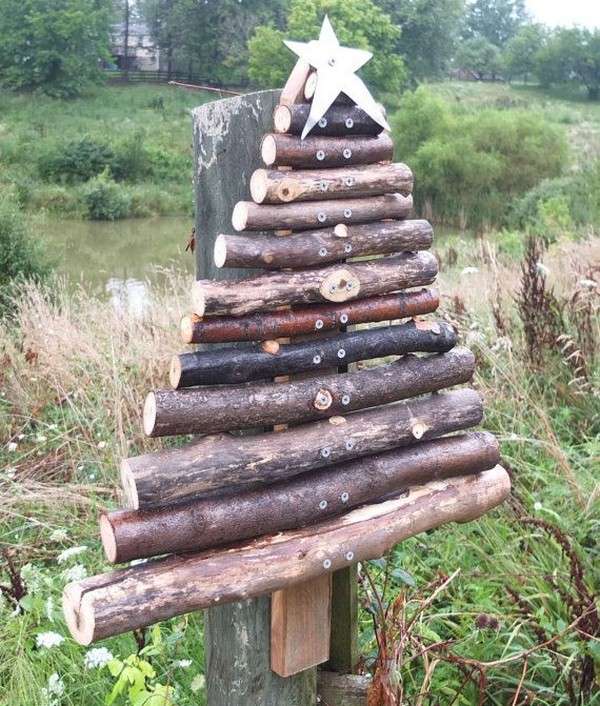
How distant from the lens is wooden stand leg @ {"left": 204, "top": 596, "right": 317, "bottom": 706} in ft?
7.39

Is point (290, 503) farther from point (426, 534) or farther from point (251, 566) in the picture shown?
point (426, 534)

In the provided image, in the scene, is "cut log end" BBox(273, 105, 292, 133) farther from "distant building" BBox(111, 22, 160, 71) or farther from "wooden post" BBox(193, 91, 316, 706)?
"distant building" BBox(111, 22, 160, 71)

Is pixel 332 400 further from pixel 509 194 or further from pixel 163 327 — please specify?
pixel 509 194

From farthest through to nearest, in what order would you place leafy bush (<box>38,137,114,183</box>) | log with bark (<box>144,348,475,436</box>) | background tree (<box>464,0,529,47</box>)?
1. background tree (<box>464,0,529,47</box>)
2. leafy bush (<box>38,137,114,183</box>)
3. log with bark (<box>144,348,475,436</box>)

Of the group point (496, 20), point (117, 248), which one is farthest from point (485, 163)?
point (496, 20)

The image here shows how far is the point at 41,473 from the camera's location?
14.6 ft

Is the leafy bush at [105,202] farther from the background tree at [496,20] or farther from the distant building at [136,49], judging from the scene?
the background tree at [496,20]

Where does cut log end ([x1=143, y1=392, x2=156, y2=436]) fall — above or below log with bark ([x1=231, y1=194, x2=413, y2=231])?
below

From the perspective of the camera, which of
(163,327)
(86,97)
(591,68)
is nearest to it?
(163,327)

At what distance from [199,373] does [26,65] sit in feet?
150

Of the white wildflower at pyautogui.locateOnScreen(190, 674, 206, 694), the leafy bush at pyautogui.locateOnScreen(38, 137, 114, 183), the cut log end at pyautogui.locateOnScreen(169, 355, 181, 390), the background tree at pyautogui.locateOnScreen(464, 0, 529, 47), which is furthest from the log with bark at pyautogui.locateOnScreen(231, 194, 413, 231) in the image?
the background tree at pyautogui.locateOnScreen(464, 0, 529, 47)

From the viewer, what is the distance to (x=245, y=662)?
2268 mm

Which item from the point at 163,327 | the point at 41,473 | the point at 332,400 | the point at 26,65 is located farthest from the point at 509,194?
the point at 26,65

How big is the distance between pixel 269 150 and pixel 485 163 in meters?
24.3
